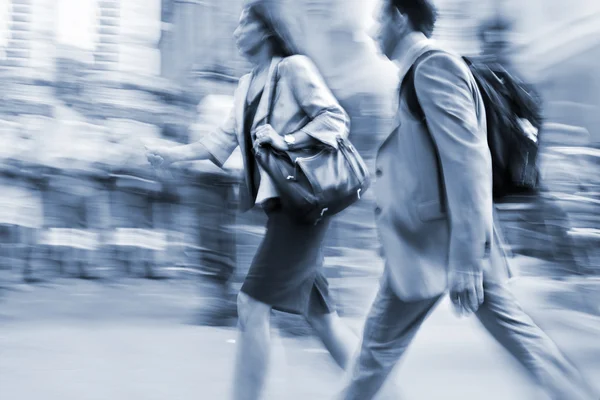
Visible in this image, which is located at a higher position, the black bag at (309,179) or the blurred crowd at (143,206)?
the black bag at (309,179)

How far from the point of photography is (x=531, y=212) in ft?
18.9

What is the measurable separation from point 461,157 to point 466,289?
0.40 metres

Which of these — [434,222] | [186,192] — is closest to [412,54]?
[434,222]

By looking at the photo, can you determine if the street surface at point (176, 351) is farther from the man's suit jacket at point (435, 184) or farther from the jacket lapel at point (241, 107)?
the jacket lapel at point (241, 107)

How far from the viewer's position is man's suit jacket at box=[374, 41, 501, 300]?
283 centimetres

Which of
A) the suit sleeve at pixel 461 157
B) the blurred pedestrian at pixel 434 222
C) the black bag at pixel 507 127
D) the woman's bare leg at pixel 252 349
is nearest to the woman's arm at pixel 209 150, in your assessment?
the woman's bare leg at pixel 252 349

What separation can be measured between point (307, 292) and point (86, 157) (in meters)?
3.14

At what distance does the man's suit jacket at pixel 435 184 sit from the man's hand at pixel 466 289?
0.9 inches

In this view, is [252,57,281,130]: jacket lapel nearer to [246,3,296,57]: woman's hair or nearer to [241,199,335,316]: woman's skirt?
[246,3,296,57]: woman's hair

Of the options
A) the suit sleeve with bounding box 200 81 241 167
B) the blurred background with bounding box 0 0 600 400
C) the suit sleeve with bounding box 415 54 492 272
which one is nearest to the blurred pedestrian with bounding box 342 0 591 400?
the suit sleeve with bounding box 415 54 492 272

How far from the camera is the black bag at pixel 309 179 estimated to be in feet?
11.2

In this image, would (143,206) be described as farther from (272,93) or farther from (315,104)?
(315,104)

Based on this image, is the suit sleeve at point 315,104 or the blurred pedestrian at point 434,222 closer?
the blurred pedestrian at point 434,222

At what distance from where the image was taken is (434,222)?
302 centimetres
